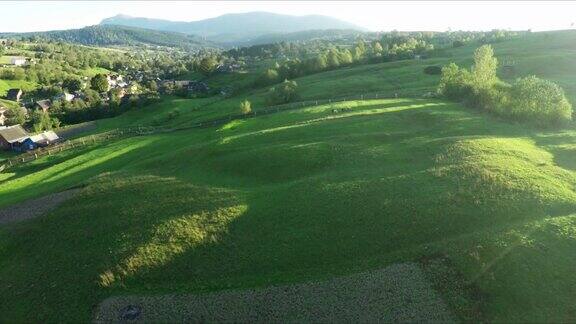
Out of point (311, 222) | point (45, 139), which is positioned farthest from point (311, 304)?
point (45, 139)

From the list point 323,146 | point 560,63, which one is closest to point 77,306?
point 323,146

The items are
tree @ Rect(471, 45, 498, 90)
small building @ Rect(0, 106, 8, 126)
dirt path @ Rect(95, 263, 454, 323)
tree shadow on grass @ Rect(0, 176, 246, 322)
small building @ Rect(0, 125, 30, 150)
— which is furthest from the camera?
small building @ Rect(0, 106, 8, 126)

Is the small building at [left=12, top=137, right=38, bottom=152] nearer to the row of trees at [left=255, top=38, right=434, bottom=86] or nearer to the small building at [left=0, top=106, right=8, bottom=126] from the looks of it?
the small building at [left=0, top=106, right=8, bottom=126]

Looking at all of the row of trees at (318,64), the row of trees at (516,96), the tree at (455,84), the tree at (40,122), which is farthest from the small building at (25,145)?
the row of trees at (516,96)

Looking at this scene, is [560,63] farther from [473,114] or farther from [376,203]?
[376,203]

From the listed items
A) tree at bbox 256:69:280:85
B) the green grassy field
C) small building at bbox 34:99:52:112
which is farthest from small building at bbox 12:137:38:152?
tree at bbox 256:69:280:85
